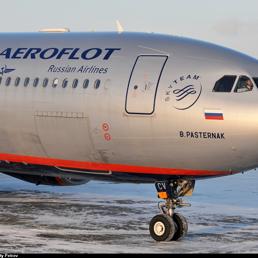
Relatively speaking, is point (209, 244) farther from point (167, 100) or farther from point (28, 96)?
point (28, 96)

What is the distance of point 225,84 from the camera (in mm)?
17641

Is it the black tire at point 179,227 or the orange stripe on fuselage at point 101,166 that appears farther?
the black tire at point 179,227

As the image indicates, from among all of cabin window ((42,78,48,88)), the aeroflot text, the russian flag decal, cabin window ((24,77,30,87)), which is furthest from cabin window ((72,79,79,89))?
the russian flag decal

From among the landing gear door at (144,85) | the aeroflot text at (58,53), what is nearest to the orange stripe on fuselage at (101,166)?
the landing gear door at (144,85)

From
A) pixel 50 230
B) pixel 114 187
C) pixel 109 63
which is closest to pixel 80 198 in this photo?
pixel 114 187

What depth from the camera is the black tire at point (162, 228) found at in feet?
60.7

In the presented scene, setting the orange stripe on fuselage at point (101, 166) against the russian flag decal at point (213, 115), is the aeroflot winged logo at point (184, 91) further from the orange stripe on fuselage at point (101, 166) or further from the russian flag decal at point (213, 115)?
the orange stripe on fuselage at point (101, 166)

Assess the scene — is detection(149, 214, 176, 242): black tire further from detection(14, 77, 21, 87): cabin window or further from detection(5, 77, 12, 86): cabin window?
detection(5, 77, 12, 86): cabin window

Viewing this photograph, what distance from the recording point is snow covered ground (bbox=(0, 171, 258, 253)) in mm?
17922

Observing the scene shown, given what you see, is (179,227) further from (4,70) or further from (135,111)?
(4,70)

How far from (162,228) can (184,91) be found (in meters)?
3.15

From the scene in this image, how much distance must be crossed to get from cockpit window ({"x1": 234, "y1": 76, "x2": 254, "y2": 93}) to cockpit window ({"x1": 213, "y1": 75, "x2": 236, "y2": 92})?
0.13 m

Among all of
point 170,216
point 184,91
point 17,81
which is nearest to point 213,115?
point 184,91

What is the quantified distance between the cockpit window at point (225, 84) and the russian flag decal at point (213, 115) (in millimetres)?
509
